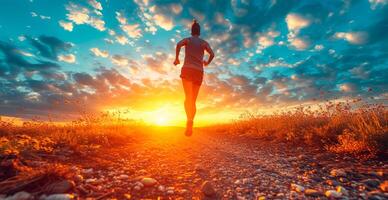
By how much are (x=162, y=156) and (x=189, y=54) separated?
349 cm

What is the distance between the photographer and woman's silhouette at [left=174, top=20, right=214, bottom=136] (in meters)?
7.23

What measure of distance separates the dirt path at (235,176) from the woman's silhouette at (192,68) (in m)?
2.66

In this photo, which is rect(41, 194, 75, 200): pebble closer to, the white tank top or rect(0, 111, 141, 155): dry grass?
rect(0, 111, 141, 155): dry grass

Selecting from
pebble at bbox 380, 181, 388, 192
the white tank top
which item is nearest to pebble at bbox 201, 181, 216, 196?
pebble at bbox 380, 181, 388, 192

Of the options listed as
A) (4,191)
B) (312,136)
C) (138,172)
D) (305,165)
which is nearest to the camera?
(4,191)

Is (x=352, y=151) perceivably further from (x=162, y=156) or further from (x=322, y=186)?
(x=162, y=156)

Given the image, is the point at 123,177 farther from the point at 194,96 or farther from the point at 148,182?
the point at 194,96

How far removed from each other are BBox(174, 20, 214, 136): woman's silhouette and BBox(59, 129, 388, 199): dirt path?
8.74ft

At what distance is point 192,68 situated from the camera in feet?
23.7

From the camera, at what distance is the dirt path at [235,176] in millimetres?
2797

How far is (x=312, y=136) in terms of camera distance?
6.27 metres

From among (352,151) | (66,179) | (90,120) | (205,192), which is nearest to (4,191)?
(66,179)

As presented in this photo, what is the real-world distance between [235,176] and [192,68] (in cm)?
434

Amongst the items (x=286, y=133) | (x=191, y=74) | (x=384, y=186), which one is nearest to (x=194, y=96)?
(x=191, y=74)
